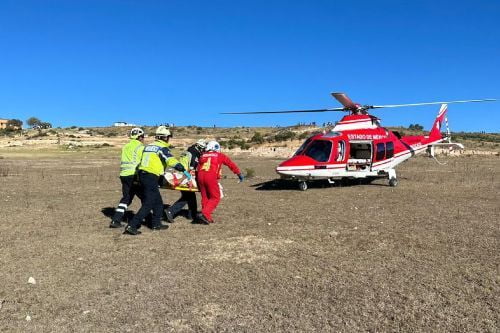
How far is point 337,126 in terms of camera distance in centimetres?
1689

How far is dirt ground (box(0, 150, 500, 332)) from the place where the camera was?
15.0ft

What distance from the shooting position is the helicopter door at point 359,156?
54.7 ft

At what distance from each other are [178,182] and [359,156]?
31.3ft

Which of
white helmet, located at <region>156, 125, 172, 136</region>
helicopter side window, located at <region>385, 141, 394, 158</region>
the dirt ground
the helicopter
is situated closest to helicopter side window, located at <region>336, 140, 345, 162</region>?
the helicopter

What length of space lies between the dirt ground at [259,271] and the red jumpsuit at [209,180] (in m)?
0.49

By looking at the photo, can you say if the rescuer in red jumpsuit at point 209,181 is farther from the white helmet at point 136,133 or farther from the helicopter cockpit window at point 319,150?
the helicopter cockpit window at point 319,150

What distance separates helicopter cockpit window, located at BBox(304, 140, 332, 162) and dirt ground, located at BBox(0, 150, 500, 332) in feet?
15.1

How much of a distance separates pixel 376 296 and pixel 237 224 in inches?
182

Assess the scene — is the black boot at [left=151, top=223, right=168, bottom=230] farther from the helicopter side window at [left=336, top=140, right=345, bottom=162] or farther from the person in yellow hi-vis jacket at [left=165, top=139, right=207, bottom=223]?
the helicopter side window at [left=336, top=140, right=345, bottom=162]

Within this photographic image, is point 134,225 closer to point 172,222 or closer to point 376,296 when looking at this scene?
point 172,222

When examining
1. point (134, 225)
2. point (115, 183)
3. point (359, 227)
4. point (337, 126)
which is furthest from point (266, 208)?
point (115, 183)

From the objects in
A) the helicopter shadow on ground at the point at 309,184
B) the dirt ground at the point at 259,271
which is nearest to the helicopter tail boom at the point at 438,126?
the helicopter shadow on ground at the point at 309,184

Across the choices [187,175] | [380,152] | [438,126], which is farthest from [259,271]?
[438,126]

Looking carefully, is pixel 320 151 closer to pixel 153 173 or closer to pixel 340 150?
pixel 340 150
